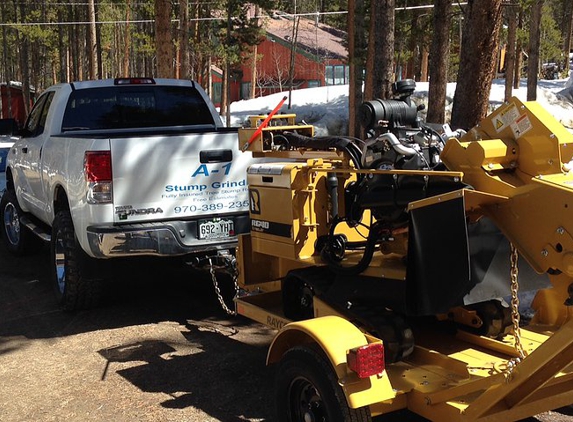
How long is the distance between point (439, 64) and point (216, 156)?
27.8 feet

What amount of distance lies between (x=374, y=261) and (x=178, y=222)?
8.68 ft

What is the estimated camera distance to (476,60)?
29.7 feet

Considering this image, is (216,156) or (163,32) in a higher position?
(163,32)

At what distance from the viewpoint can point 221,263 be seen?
263 inches

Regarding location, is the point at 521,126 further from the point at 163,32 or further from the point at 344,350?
the point at 163,32

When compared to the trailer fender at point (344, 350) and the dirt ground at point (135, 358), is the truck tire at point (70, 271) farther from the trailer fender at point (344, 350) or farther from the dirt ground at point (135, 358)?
the trailer fender at point (344, 350)

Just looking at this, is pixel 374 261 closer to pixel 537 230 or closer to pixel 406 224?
pixel 406 224

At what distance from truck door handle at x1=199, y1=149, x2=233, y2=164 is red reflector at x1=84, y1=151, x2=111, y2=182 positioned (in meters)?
0.87

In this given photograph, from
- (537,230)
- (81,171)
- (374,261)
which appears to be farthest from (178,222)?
(537,230)

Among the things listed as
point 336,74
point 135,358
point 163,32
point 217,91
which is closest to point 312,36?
point 336,74

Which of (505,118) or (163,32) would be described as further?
(163,32)

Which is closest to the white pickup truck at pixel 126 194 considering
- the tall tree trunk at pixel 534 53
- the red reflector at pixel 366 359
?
the red reflector at pixel 366 359

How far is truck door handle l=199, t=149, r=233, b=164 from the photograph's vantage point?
6.59 metres

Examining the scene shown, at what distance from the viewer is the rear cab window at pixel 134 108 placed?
7980 mm
